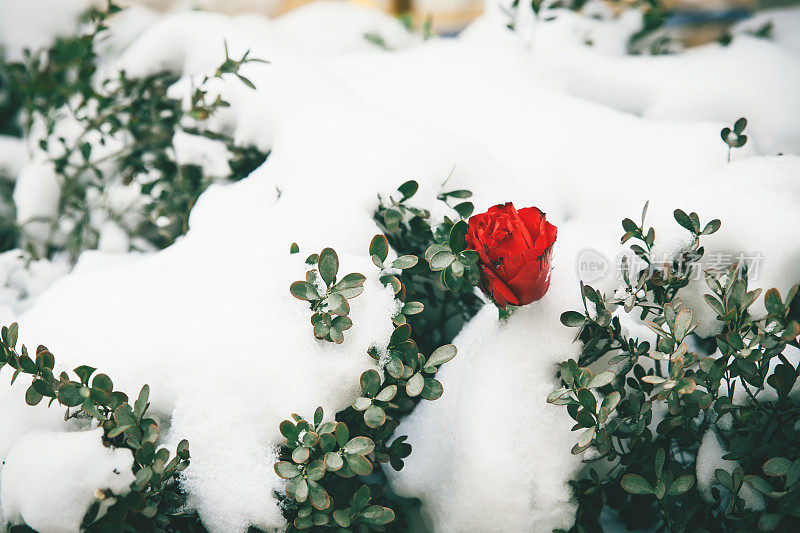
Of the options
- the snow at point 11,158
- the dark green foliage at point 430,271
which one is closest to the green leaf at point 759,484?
the dark green foliage at point 430,271

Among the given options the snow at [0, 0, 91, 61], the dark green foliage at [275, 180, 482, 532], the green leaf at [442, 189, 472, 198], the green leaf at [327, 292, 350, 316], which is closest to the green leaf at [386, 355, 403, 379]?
the dark green foliage at [275, 180, 482, 532]

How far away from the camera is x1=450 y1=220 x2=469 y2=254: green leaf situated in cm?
78

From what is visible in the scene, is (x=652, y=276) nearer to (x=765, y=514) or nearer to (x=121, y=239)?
(x=765, y=514)

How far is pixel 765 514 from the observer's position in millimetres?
702

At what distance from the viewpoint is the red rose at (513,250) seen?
2.25 ft

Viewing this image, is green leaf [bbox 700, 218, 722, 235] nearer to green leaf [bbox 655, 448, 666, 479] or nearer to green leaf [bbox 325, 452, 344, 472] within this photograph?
green leaf [bbox 655, 448, 666, 479]

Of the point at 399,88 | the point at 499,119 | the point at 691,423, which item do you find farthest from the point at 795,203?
the point at 399,88

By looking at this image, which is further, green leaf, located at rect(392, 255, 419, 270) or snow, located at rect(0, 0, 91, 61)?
snow, located at rect(0, 0, 91, 61)

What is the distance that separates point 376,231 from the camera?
950 mm

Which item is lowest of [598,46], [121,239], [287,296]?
[121,239]

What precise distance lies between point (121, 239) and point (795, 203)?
1.50 metres

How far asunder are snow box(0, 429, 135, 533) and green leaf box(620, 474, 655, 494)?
0.71 metres

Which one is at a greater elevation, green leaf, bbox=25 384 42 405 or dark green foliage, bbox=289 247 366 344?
dark green foliage, bbox=289 247 366 344

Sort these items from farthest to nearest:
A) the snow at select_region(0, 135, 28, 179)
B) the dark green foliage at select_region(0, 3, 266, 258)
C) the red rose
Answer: the snow at select_region(0, 135, 28, 179) → the dark green foliage at select_region(0, 3, 266, 258) → the red rose
